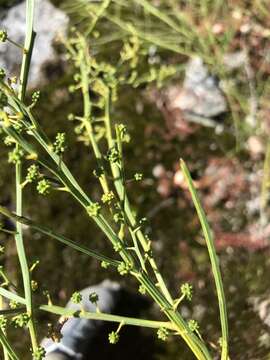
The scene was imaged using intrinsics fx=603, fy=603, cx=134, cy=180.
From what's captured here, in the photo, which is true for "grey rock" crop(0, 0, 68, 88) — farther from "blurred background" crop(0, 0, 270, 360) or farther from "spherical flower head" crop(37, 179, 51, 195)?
"spherical flower head" crop(37, 179, 51, 195)

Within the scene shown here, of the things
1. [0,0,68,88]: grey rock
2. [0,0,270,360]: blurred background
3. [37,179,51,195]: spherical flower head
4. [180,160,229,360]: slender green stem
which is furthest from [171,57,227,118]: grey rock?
[37,179,51,195]: spherical flower head

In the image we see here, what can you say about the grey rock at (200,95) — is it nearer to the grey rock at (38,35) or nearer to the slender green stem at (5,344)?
the grey rock at (38,35)

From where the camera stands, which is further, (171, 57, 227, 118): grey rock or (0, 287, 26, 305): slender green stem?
(171, 57, 227, 118): grey rock

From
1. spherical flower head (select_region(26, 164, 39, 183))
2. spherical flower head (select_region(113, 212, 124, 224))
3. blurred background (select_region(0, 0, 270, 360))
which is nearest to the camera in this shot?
spherical flower head (select_region(26, 164, 39, 183))

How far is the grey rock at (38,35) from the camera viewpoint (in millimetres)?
2049

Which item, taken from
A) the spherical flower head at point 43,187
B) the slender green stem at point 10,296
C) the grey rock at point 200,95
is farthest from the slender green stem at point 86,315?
the grey rock at point 200,95

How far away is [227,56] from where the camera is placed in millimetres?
2072

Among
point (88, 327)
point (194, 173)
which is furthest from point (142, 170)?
point (88, 327)

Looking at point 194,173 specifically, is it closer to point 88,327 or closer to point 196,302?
point 196,302

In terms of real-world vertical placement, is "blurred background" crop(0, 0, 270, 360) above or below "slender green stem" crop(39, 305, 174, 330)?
above

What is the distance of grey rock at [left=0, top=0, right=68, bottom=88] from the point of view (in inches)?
80.7

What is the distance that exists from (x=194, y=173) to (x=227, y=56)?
0.46 m

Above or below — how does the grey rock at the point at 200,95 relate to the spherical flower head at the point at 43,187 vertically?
above

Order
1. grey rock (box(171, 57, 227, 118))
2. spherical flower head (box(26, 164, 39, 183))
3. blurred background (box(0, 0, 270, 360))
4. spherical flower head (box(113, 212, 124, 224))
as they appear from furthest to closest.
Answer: grey rock (box(171, 57, 227, 118)) < blurred background (box(0, 0, 270, 360)) < spherical flower head (box(113, 212, 124, 224)) < spherical flower head (box(26, 164, 39, 183))
